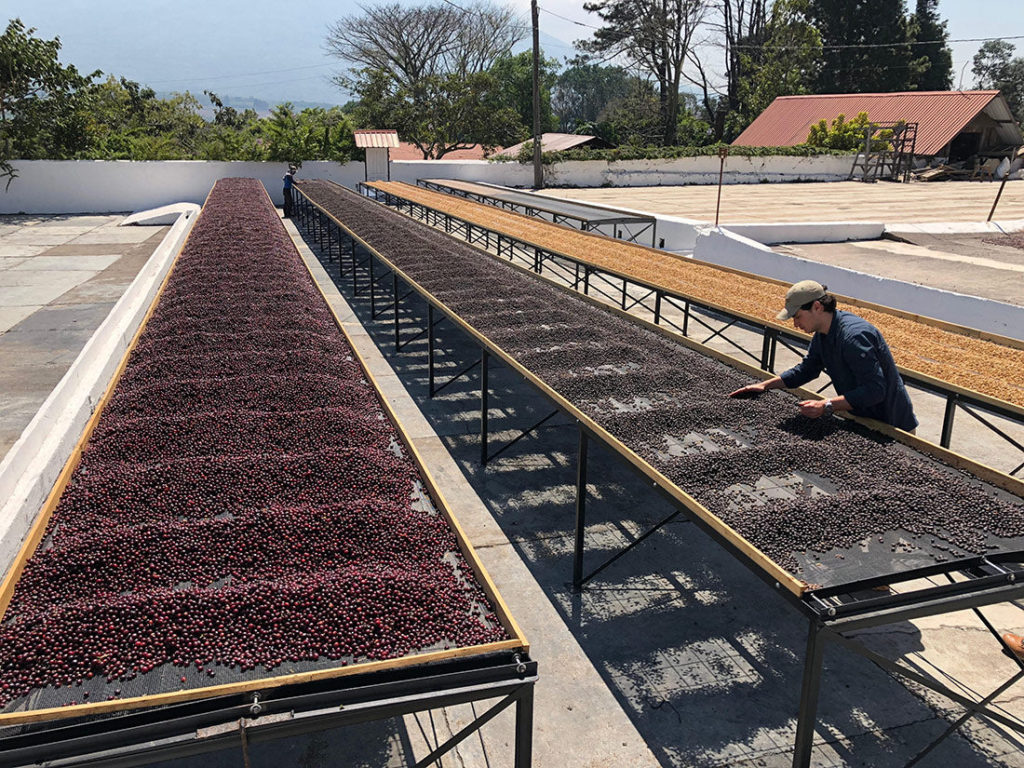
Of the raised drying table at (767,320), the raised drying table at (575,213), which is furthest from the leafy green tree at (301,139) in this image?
the raised drying table at (767,320)

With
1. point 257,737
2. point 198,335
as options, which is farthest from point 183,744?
point 198,335

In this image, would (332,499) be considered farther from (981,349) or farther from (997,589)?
(981,349)

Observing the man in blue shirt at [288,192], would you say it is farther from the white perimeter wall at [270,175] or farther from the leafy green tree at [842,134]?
the leafy green tree at [842,134]

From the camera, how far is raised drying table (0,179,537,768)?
98.1 inches

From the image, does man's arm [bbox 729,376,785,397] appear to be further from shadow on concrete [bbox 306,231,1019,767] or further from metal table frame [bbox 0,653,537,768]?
metal table frame [bbox 0,653,537,768]

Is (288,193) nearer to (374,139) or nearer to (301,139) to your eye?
(301,139)

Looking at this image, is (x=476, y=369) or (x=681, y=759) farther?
(x=476, y=369)

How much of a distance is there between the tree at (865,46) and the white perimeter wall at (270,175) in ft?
54.7

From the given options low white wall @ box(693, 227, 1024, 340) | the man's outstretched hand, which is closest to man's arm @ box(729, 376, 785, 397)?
the man's outstretched hand

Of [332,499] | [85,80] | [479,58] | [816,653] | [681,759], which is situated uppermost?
[479,58]

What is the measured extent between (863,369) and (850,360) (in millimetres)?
90

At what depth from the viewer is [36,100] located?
974 inches

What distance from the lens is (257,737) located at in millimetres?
2455

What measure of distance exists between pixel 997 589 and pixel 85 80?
98.4 feet
